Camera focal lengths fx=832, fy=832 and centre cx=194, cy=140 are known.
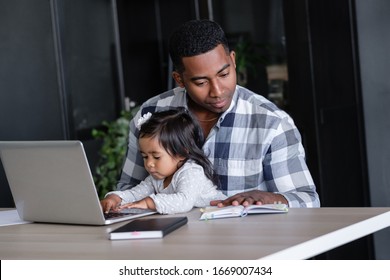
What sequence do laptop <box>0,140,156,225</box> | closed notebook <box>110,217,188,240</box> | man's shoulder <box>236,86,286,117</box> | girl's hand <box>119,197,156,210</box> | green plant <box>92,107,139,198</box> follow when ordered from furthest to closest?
1. green plant <box>92,107,139,198</box>
2. man's shoulder <box>236,86,286,117</box>
3. girl's hand <box>119,197,156,210</box>
4. laptop <box>0,140,156,225</box>
5. closed notebook <box>110,217,188,240</box>

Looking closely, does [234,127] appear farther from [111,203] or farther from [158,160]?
[111,203]

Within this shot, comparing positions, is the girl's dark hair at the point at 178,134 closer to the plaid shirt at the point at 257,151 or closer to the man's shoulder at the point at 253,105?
the plaid shirt at the point at 257,151

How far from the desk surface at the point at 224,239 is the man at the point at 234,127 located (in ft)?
1.19

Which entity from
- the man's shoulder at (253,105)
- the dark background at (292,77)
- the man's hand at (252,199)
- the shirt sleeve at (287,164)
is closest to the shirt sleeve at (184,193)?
the man's hand at (252,199)

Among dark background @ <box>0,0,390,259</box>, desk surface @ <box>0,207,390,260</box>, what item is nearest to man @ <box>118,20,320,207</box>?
desk surface @ <box>0,207,390,260</box>

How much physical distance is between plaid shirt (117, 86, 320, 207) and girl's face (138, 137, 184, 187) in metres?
0.19

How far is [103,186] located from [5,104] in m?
0.94

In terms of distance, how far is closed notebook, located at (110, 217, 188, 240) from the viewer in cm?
223

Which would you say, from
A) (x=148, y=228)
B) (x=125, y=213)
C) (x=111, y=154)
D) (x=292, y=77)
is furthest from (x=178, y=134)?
(x=111, y=154)

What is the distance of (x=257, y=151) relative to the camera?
2895mm

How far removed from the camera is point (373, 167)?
4199 mm

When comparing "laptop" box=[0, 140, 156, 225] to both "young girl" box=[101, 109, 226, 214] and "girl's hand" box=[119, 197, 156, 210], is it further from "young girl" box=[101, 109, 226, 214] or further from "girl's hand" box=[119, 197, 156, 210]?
"young girl" box=[101, 109, 226, 214]
